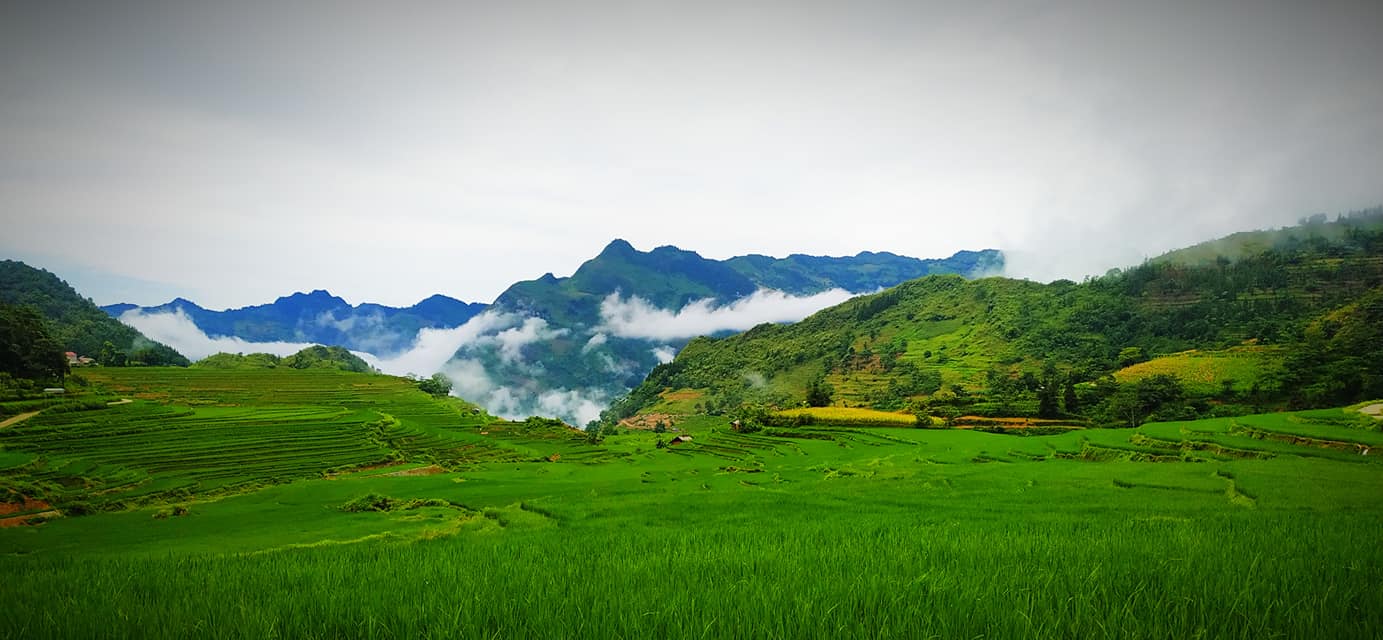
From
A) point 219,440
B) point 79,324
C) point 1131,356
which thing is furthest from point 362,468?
point 79,324

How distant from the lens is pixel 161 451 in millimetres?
50250

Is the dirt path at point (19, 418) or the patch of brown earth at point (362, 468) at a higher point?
the dirt path at point (19, 418)

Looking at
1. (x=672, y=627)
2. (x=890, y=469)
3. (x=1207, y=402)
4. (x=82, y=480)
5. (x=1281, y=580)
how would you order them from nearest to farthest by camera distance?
(x=672, y=627) → (x=1281, y=580) → (x=890, y=469) → (x=82, y=480) → (x=1207, y=402)

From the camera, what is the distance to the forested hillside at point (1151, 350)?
288ft

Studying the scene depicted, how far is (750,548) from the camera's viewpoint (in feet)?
22.2

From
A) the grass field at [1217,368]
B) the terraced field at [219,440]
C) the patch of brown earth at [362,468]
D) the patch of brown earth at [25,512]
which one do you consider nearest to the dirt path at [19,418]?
the terraced field at [219,440]

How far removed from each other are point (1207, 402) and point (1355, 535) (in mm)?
109014

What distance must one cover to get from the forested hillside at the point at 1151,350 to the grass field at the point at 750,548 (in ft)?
194

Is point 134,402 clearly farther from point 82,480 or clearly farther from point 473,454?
point 473,454

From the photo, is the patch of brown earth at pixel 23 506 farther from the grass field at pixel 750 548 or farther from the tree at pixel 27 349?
the tree at pixel 27 349

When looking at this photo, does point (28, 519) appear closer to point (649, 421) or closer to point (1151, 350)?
point (649, 421)

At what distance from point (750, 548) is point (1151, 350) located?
176510 mm

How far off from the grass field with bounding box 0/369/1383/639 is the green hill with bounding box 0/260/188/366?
125 m

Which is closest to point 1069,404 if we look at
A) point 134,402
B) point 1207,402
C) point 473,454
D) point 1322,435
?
point 1207,402
